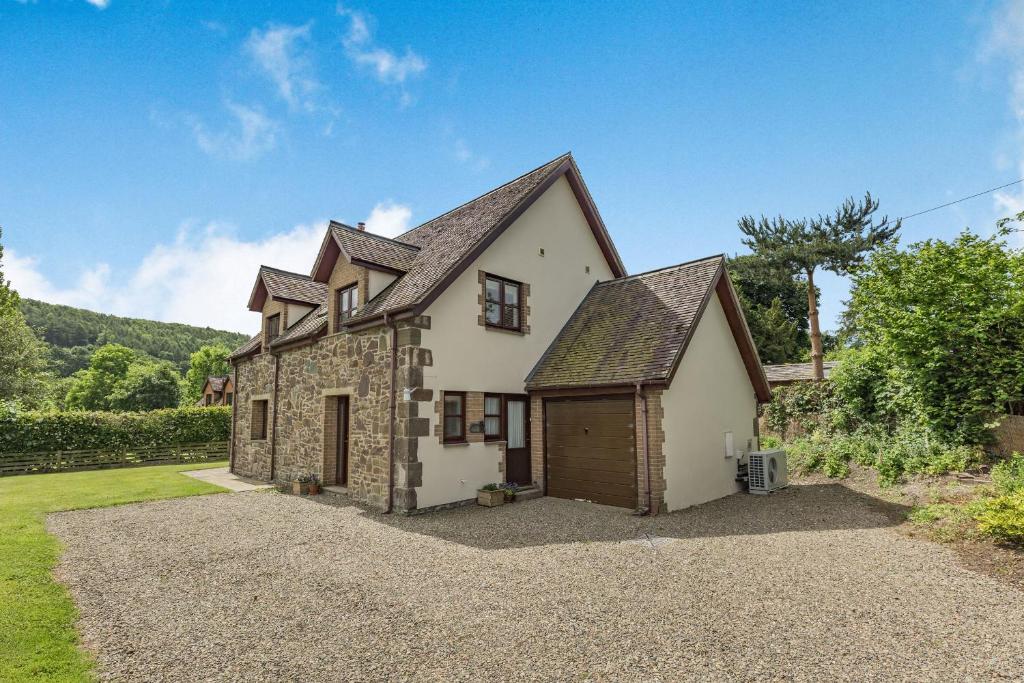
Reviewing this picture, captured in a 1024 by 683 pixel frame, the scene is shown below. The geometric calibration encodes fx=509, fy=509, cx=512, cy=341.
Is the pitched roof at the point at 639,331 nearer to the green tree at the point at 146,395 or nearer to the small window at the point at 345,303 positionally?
the small window at the point at 345,303

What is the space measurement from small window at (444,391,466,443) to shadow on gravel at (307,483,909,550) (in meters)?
1.69

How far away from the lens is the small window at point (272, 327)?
1819 cm

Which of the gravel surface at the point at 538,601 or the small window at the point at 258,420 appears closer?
the gravel surface at the point at 538,601

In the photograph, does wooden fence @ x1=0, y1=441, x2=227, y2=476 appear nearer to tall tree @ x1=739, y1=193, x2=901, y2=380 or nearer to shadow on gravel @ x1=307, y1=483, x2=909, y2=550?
shadow on gravel @ x1=307, y1=483, x2=909, y2=550

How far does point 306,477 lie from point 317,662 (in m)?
10.7

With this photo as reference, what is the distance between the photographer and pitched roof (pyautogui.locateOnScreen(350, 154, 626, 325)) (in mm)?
12047

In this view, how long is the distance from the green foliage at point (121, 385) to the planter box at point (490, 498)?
48364 millimetres

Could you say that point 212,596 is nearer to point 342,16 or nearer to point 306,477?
point 306,477

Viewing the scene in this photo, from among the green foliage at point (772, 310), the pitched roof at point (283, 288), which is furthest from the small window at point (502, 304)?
the green foliage at point (772, 310)

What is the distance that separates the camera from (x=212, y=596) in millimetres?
6363

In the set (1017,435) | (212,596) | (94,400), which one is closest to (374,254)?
(212,596)

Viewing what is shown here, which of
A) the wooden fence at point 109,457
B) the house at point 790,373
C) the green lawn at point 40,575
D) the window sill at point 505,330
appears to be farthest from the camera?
the house at point 790,373

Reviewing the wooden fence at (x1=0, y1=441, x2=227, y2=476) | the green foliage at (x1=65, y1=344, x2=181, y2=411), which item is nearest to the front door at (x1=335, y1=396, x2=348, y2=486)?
the wooden fence at (x1=0, y1=441, x2=227, y2=476)

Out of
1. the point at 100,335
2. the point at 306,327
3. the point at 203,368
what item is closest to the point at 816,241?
the point at 306,327
